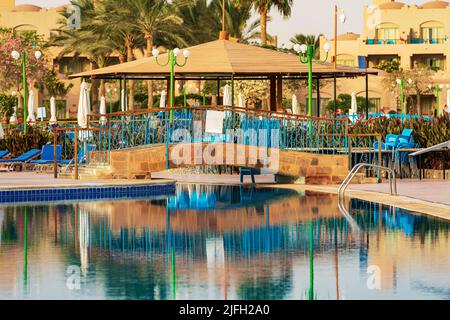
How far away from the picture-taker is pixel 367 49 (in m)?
82.6

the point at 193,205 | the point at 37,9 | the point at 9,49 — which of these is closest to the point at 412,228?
the point at 193,205

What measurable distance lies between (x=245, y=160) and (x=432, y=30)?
66791 millimetres

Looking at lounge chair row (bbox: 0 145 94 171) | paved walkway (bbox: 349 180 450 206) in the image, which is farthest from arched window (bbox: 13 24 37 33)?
paved walkway (bbox: 349 180 450 206)

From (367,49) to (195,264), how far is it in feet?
241

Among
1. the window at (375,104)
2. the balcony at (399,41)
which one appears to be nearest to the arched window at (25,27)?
the balcony at (399,41)

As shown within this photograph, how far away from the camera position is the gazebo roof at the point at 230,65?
28312 mm

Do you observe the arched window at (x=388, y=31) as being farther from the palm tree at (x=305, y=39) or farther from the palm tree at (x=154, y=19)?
the palm tree at (x=154, y=19)

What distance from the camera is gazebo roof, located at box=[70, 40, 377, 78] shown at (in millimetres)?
28312

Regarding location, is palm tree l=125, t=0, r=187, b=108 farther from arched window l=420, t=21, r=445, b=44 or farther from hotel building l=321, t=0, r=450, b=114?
arched window l=420, t=21, r=445, b=44

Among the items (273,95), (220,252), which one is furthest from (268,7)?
(220,252)

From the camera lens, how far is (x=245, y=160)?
23.6 metres

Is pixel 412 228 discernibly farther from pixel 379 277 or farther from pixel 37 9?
pixel 37 9

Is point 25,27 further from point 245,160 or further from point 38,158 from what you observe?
point 245,160

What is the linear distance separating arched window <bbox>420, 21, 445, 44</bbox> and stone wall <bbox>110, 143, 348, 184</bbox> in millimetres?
65967
